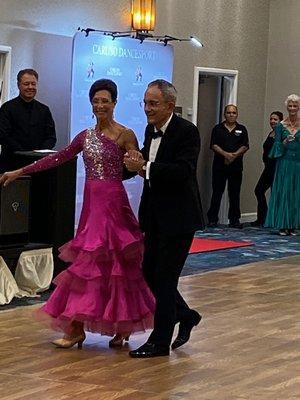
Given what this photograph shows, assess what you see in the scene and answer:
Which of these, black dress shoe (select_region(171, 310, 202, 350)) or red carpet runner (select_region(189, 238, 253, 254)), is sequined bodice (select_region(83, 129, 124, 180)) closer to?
black dress shoe (select_region(171, 310, 202, 350))

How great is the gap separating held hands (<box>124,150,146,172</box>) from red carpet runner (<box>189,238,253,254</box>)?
4.74 metres

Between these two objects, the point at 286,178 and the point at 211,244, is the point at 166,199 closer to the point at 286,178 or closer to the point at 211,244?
the point at 211,244

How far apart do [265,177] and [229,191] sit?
576 mm

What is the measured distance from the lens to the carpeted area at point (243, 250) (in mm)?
9078

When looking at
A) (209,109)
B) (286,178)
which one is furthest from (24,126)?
(209,109)

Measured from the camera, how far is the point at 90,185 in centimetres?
553

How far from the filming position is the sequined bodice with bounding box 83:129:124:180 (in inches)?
215

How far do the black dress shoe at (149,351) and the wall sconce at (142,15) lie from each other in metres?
6.37

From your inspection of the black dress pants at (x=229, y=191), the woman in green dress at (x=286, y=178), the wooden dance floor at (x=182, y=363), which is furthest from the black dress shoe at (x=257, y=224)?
the wooden dance floor at (x=182, y=363)

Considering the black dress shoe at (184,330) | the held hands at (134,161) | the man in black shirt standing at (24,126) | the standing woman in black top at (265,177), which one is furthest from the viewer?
the standing woman in black top at (265,177)

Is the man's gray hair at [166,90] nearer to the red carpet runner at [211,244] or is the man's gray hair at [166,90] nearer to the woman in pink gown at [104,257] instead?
the woman in pink gown at [104,257]

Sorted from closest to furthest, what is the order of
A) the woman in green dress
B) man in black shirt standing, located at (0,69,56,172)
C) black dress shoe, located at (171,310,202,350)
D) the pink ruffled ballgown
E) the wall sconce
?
the pink ruffled ballgown, black dress shoe, located at (171,310,202,350), man in black shirt standing, located at (0,69,56,172), the wall sconce, the woman in green dress

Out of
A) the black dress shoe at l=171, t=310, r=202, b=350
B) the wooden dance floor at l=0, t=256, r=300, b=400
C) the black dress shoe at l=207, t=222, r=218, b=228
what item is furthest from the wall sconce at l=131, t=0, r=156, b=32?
the black dress shoe at l=171, t=310, r=202, b=350

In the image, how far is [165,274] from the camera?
17.0 ft
